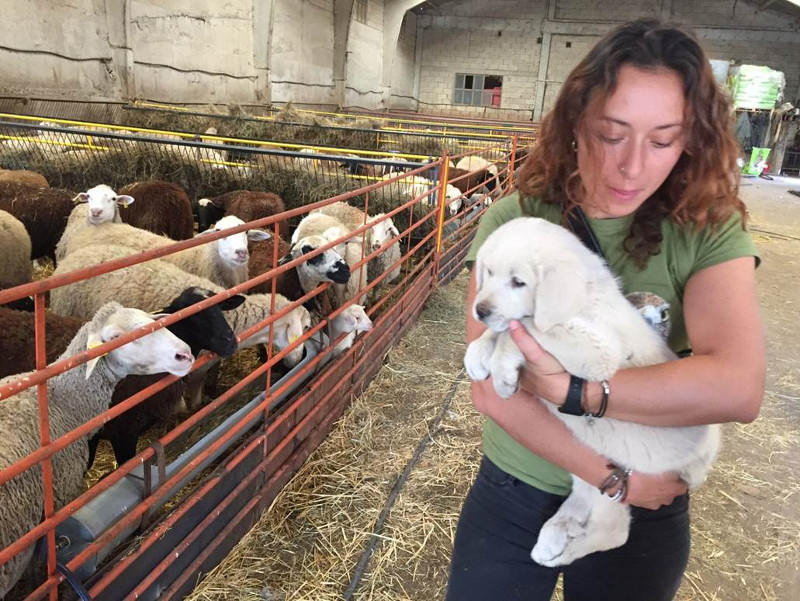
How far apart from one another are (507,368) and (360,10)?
20.7 metres

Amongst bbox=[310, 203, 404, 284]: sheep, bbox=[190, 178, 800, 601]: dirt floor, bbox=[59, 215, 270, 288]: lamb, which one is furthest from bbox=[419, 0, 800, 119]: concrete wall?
bbox=[59, 215, 270, 288]: lamb

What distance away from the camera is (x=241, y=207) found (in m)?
5.20

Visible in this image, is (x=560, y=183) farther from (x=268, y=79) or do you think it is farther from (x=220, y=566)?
(x=268, y=79)

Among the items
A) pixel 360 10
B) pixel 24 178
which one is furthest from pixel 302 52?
pixel 24 178

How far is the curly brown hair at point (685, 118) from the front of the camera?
1116 mm

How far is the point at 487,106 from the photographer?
85.4ft

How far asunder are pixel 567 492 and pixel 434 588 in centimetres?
121

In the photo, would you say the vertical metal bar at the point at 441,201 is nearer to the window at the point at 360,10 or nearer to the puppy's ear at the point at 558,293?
the puppy's ear at the point at 558,293

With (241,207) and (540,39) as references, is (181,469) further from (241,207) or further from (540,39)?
(540,39)

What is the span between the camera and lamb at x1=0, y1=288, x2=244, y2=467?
228 centimetres

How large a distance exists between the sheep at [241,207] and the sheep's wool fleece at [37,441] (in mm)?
3039

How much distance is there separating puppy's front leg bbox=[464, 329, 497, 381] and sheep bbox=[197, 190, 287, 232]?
13.4ft

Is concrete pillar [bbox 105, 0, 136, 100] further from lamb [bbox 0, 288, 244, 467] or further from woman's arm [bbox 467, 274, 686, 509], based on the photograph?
woman's arm [bbox 467, 274, 686, 509]

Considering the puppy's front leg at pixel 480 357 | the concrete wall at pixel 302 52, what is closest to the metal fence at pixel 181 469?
the puppy's front leg at pixel 480 357
